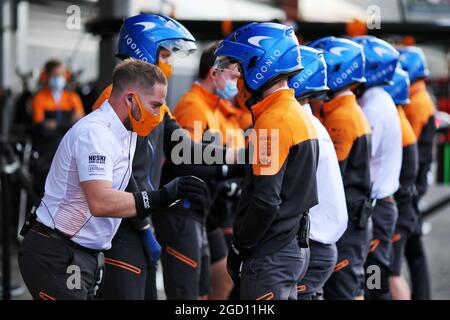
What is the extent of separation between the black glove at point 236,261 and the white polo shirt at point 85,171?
0.62m

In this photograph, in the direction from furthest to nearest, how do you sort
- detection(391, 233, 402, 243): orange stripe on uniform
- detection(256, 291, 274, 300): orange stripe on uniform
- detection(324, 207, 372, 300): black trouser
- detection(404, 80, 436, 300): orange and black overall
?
detection(404, 80, 436, 300): orange and black overall, detection(391, 233, 402, 243): orange stripe on uniform, detection(324, 207, 372, 300): black trouser, detection(256, 291, 274, 300): orange stripe on uniform

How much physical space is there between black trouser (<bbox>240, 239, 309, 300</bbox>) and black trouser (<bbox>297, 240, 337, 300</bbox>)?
413 mm

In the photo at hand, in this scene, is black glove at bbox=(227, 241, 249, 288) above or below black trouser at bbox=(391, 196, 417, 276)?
above

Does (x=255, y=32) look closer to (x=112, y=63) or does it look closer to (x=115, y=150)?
(x=115, y=150)

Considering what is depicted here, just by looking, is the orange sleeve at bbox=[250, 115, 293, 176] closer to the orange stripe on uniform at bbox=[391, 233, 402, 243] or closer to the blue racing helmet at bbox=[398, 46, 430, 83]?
the orange stripe on uniform at bbox=[391, 233, 402, 243]

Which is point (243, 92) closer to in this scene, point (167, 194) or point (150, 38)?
point (167, 194)

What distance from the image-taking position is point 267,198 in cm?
388

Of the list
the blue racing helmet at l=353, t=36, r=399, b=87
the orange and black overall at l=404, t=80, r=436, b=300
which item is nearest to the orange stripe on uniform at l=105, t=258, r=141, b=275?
the blue racing helmet at l=353, t=36, r=399, b=87

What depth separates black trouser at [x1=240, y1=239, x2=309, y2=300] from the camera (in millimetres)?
4012

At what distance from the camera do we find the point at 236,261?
4176 millimetres

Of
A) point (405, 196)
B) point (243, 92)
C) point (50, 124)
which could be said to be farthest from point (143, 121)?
point (50, 124)

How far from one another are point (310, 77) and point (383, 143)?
1.31 metres
